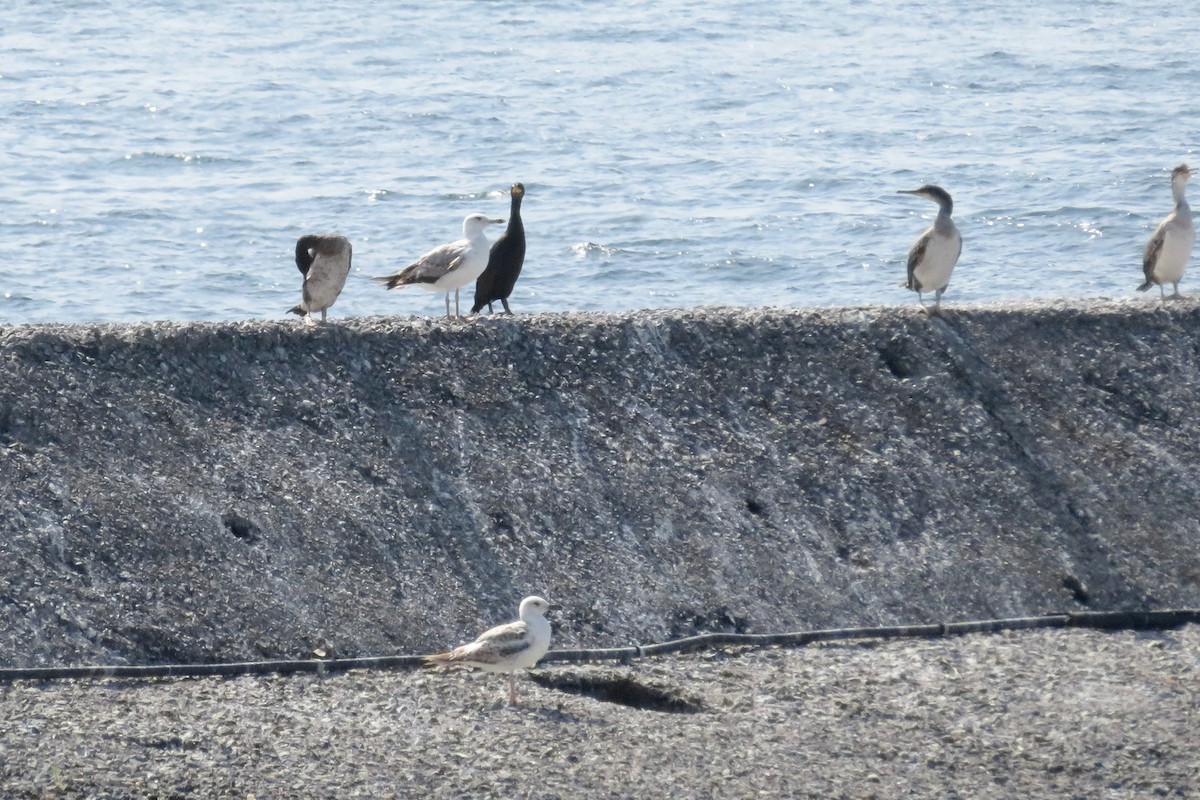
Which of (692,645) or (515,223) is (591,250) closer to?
(515,223)

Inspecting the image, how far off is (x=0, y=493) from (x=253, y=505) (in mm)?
1438

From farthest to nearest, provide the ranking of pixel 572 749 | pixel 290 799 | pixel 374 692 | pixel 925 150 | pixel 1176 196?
pixel 925 150 < pixel 1176 196 < pixel 374 692 < pixel 572 749 < pixel 290 799

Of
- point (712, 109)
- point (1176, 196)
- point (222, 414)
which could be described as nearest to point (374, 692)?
point (222, 414)

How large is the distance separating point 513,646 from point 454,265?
3623 millimetres

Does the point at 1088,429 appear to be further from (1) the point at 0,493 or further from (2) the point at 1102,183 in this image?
(2) the point at 1102,183

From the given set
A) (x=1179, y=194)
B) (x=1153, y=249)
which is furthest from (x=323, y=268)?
(x=1179, y=194)

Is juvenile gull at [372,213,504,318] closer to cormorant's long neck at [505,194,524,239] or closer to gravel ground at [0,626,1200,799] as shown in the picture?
cormorant's long neck at [505,194,524,239]

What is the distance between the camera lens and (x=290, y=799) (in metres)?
7.55

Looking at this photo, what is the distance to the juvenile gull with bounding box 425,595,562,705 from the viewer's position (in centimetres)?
844

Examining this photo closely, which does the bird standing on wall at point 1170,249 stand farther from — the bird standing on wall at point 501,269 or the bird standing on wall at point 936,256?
the bird standing on wall at point 501,269

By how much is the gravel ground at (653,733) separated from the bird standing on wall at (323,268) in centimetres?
292

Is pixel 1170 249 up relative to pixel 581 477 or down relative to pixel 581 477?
up

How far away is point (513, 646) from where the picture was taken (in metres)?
8.44

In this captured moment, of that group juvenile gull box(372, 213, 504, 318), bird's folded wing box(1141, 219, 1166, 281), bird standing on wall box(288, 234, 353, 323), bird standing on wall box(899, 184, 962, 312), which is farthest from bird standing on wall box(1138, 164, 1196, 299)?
bird standing on wall box(288, 234, 353, 323)
